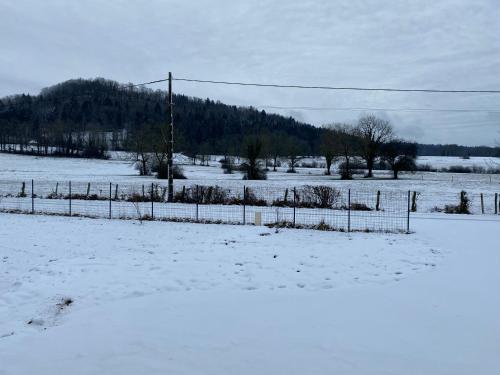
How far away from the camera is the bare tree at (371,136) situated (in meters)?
76.9

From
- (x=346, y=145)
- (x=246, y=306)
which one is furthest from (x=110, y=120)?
(x=246, y=306)

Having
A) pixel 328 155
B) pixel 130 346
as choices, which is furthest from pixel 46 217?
pixel 328 155

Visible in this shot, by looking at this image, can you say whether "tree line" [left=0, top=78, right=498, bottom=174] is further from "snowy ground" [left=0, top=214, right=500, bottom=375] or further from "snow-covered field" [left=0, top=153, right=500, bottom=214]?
"snowy ground" [left=0, top=214, right=500, bottom=375]

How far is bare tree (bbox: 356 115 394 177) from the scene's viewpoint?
252 ft

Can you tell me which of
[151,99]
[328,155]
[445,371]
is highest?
[151,99]

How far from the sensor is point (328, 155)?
268 ft

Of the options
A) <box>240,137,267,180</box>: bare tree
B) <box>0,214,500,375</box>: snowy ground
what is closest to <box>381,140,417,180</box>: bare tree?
<box>240,137,267,180</box>: bare tree

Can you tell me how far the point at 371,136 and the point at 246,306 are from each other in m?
77.6

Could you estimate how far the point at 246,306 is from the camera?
7.38 m

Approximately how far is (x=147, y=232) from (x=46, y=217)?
5945 mm

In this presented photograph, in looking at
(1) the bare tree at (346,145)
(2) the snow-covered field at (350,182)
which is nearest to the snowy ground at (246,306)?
(2) the snow-covered field at (350,182)

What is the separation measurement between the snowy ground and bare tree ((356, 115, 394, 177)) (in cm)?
6625

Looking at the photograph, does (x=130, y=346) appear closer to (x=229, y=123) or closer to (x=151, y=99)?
(x=229, y=123)

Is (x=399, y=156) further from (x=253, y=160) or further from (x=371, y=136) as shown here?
(x=253, y=160)
